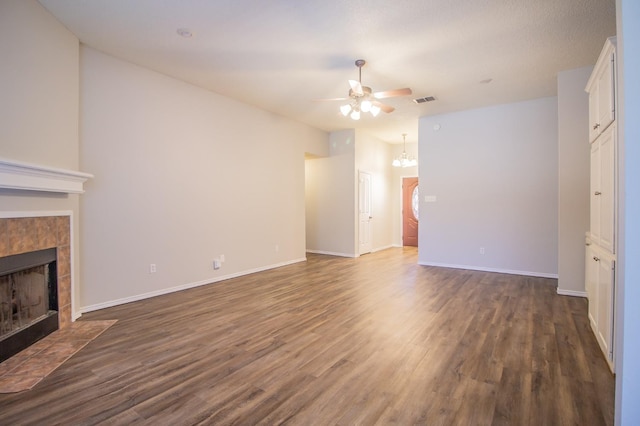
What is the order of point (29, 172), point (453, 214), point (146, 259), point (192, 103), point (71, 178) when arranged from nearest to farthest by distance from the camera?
point (29, 172)
point (71, 178)
point (146, 259)
point (192, 103)
point (453, 214)

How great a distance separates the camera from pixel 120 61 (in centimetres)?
389

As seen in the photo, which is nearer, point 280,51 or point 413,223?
point 280,51

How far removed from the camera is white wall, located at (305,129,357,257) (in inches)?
298

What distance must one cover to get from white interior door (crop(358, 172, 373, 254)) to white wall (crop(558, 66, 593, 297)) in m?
4.19

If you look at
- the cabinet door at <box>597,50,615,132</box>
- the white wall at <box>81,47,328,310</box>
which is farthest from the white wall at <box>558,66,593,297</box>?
the white wall at <box>81,47,328,310</box>

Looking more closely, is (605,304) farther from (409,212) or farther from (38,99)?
(409,212)

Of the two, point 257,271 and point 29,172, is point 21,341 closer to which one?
point 29,172

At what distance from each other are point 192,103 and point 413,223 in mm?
6850

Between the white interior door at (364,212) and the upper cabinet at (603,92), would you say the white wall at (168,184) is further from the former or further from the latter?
the upper cabinet at (603,92)

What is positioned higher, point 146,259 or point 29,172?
point 29,172

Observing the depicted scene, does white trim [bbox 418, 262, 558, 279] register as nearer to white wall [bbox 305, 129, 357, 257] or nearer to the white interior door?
the white interior door

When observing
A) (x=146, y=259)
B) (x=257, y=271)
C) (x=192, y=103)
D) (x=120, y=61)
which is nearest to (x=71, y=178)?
(x=146, y=259)

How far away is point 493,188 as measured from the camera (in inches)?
229

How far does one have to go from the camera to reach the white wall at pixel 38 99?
2598 millimetres
